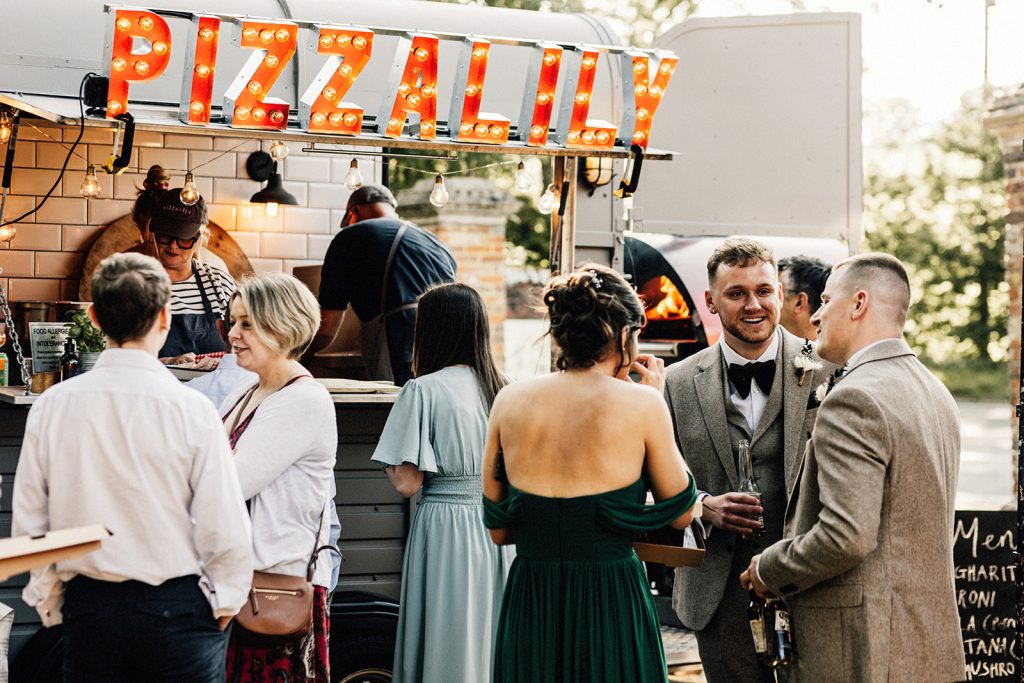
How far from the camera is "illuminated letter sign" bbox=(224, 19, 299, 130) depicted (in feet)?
16.5

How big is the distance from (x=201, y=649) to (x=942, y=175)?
27668 millimetres

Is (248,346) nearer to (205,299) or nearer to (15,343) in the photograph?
(15,343)

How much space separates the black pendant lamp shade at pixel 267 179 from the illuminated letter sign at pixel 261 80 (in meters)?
2.37

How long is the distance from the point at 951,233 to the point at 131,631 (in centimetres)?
2705

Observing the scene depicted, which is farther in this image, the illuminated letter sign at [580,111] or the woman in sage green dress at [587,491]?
the illuminated letter sign at [580,111]

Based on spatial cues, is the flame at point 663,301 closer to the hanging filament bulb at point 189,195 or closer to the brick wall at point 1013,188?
the brick wall at point 1013,188

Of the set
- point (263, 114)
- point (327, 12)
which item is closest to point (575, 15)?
point (327, 12)

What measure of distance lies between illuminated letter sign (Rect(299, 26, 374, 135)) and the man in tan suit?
8.59 feet

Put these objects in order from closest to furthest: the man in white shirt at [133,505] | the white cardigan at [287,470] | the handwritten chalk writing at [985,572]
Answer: the man in white shirt at [133,505], the white cardigan at [287,470], the handwritten chalk writing at [985,572]

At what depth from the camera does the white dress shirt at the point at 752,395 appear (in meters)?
4.14

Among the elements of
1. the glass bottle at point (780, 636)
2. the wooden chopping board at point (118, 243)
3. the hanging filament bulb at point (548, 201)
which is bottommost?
the glass bottle at point (780, 636)

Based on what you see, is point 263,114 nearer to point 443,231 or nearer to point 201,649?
point 201,649

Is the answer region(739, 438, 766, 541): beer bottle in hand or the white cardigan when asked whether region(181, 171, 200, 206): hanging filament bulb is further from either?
region(739, 438, 766, 541): beer bottle in hand

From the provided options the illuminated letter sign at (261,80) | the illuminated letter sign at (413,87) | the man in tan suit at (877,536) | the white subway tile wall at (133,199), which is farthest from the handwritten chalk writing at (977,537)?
the white subway tile wall at (133,199)
